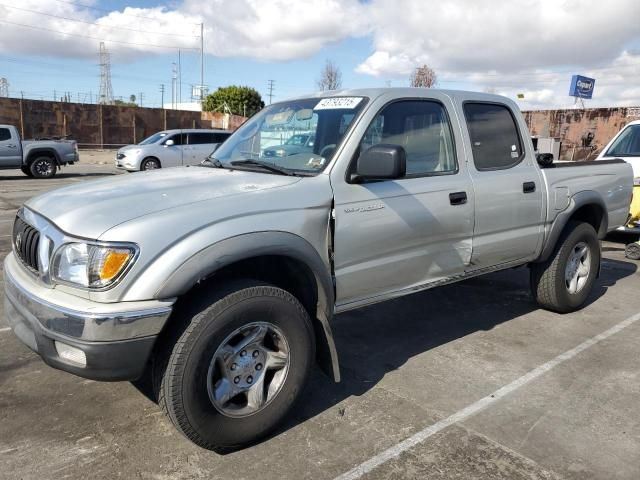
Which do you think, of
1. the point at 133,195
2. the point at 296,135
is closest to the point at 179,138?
the point at 296,135

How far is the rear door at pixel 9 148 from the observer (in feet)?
56.4

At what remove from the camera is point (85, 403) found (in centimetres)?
337

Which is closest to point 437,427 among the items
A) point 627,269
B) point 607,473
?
point 607,473

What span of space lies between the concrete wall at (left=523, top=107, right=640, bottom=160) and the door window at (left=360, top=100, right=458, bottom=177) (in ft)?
59.6

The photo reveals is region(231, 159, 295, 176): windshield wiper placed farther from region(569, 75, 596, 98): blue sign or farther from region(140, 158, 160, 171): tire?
region(569, 75, 596, 98): blue sign

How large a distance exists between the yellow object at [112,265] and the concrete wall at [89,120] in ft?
111

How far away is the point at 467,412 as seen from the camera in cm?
336

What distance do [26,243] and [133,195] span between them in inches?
25.7

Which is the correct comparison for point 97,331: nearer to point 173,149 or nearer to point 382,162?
point 382,162

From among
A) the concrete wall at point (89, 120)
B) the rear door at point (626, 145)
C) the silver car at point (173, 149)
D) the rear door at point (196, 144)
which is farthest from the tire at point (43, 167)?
the rear door at point (626, 145)

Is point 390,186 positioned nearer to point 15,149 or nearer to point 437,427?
point 437,427

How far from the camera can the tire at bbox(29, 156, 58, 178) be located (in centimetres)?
1805

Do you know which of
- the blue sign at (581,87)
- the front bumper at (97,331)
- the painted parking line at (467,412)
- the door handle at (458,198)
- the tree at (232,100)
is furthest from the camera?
the tree at (232,100)

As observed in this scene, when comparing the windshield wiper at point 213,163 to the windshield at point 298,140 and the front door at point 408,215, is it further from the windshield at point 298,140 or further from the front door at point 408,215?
the front door at point 408,215
